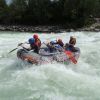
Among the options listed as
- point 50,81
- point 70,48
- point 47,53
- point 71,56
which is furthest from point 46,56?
point 50,81

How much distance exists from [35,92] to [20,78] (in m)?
1.47

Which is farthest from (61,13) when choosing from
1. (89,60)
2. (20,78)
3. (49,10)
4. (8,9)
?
(20,78)

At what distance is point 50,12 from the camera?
4312 centimetres

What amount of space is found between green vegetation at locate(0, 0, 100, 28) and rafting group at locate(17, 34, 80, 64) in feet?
74.1

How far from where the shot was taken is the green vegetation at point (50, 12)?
125 feet

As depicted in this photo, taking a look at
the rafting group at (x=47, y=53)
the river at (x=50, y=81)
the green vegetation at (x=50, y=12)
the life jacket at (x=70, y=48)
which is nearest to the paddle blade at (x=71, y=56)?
the rafting group at (x=47, y=53)

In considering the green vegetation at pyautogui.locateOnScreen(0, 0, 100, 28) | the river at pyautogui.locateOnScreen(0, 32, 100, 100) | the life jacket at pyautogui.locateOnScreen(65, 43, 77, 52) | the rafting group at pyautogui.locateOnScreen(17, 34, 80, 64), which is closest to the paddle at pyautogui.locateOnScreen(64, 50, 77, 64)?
the rafting group at pyautogui.locateOnScreen(17, 34, 80, 64)

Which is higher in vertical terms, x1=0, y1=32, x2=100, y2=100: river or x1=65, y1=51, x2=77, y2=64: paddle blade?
x1=65, y1=51, x2=77, y2=64: paddle blade

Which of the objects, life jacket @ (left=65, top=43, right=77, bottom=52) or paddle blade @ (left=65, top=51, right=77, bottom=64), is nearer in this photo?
paddle blade @ (left=65, top=51, right=77, bottom=64)

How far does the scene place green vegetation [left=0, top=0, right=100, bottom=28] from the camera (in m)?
38.0

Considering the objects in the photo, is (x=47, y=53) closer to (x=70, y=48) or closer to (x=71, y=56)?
(x=71, y=56)

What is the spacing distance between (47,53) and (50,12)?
1170 inches

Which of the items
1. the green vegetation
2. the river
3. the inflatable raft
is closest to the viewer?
the river

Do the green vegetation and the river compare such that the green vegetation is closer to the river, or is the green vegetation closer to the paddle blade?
the paddle blade
